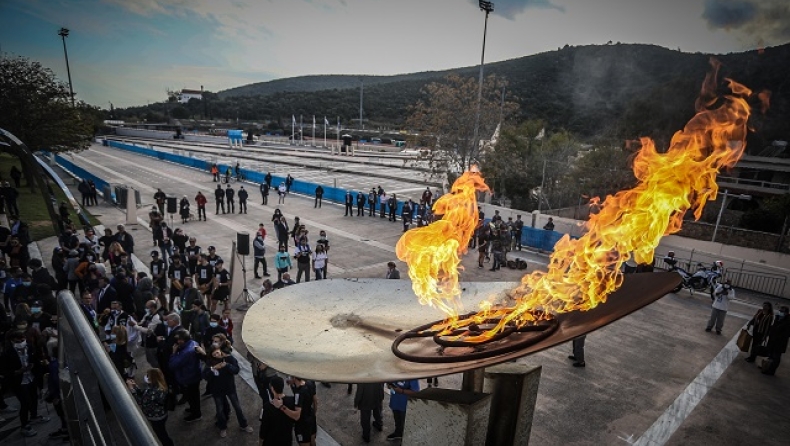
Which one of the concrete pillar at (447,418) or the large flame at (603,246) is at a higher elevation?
the large flame at (603,246)

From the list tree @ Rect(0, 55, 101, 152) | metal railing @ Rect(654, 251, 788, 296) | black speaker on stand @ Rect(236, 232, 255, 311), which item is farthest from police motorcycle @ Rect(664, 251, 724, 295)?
tree @ Rect(0, 55, 101, 152)

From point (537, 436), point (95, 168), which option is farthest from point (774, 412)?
point (95, 168)

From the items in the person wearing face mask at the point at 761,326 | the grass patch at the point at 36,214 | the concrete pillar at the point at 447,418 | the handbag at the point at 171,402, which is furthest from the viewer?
the grass patch at the point at 36,214

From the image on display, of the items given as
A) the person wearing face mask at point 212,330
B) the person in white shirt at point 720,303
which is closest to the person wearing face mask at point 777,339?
the person in white shirt at point 720,303

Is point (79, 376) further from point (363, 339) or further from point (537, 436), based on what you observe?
point (537, 436)

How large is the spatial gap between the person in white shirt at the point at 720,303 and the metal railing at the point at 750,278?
4.71 m

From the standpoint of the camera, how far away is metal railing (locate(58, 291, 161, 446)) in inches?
44.4

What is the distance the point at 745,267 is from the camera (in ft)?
53.7

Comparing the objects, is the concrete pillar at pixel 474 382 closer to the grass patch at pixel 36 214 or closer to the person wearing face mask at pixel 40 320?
the person wearing face mask at pixel 40 320

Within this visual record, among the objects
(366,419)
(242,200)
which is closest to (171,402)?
(366,419)

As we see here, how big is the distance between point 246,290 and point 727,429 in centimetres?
1177

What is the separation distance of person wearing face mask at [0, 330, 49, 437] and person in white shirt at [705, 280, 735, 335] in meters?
15.6

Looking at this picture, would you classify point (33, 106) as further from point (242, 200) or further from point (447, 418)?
point (447, 418)

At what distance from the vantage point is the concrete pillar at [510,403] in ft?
15.4
